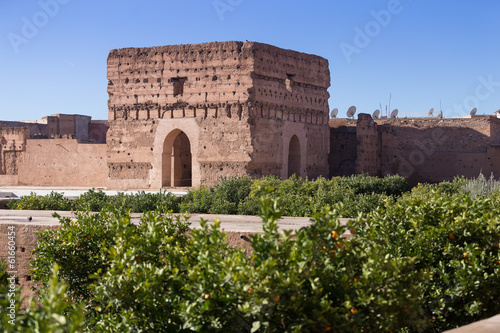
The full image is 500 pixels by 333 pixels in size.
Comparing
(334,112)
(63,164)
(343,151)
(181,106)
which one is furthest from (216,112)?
(334,112)

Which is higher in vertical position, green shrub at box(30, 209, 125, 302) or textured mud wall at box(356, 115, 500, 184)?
textured mud wall at box(356, 115, 500, 184)

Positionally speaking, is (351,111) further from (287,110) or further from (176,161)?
(176,161)

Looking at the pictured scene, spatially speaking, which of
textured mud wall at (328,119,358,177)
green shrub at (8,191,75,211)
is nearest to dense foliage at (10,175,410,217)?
green shrub at (8,191,75,211)

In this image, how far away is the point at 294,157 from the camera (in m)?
21.2

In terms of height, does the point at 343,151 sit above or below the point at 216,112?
below

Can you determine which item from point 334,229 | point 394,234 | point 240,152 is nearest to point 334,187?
point 240,152

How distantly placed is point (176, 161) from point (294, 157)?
4942mm

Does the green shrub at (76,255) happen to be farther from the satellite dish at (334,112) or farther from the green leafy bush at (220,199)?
the satellite dish at (334,112)

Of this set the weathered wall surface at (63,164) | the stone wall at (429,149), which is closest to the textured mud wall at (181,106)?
the weathered wall surface at (63,164)

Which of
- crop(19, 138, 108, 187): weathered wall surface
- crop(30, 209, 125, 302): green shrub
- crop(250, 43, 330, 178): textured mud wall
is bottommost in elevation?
crop(30, 209, 125, 302): green shrub

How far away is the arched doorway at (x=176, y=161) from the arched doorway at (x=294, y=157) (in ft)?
14.4

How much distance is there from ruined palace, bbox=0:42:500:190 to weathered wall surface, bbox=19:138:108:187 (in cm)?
5

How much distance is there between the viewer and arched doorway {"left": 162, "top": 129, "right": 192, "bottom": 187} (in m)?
20.3

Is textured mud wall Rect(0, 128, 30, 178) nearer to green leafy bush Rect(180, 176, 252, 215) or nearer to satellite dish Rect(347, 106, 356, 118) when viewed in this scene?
green leafy bush Rect(180, 176, 252, 215)
